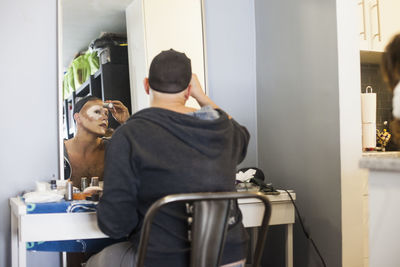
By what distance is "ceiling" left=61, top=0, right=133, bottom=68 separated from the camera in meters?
2.18

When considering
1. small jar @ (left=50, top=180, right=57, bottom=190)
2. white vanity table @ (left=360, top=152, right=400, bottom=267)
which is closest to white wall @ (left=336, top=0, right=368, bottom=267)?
white vanity table @ (left=360, top=152, right=400, bottom=267)

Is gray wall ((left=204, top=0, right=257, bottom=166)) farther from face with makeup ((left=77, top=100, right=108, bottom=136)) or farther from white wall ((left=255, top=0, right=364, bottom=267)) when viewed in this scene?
face with makeup ((left=77, top=100, right=108, bottom=136))

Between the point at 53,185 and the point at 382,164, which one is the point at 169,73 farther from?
the point at 53,185

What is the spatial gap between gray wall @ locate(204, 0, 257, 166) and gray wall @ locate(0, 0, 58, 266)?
0.94 meters

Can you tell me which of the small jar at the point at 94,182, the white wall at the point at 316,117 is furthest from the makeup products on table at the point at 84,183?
the white wall at the point at 316,117

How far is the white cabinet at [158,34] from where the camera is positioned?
2.26m

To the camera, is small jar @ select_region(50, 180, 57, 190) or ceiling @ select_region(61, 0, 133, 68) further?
ceiling @ select_region(61, 0, 133, 68)

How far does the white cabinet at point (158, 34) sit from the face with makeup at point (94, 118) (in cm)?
17

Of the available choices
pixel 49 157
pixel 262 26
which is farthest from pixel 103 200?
pixel 262 26

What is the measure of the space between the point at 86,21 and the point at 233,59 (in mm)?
940

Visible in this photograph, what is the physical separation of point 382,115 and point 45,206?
2.39 meters

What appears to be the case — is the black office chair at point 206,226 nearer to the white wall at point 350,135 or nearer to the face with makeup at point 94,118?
the white wall at point 350,135

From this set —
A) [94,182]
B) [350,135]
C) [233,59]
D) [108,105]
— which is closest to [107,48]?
[108,105]

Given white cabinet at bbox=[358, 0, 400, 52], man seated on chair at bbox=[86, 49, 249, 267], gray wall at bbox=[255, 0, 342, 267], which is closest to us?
man seated on chair at bbox=[86, 49, 249, 267]
